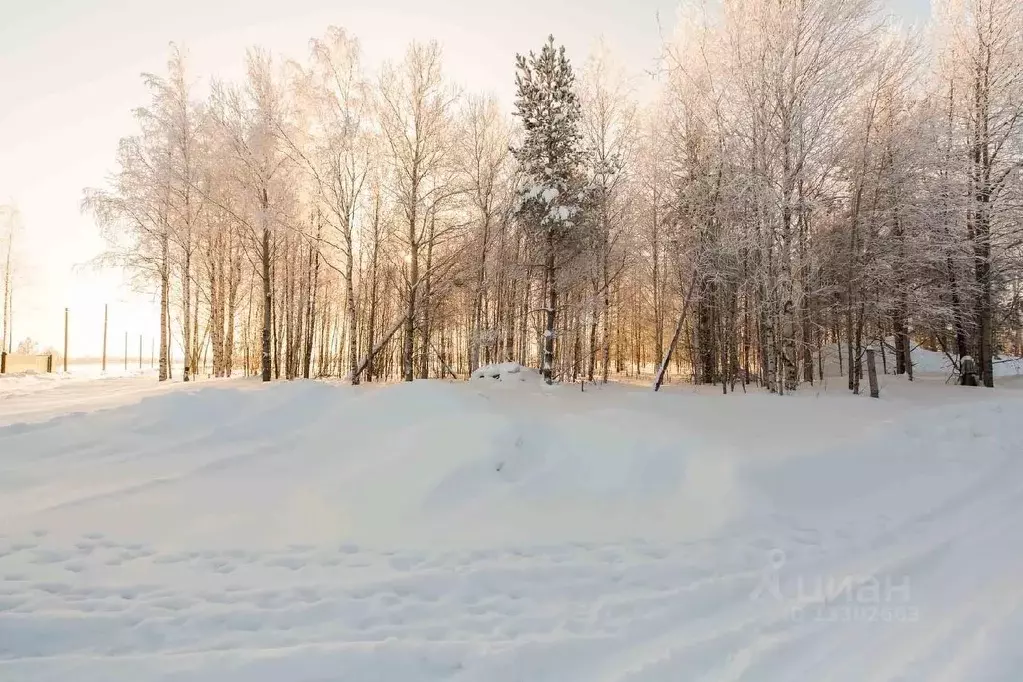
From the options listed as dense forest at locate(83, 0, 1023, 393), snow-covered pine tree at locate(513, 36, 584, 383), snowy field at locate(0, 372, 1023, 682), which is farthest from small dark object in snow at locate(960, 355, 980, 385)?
snow-covered pine tree at locate(513, 36, 584, 383)

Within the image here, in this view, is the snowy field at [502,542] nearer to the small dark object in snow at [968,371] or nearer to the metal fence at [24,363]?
the small dark object in snow at [968,371]

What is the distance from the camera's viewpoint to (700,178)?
13.3m

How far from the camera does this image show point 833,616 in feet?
11.0

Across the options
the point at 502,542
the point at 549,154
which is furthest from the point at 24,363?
the point at 502,542

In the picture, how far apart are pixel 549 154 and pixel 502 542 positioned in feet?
40.8

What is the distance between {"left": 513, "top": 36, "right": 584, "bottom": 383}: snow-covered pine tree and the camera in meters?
14.3

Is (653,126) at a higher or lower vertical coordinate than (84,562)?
higher

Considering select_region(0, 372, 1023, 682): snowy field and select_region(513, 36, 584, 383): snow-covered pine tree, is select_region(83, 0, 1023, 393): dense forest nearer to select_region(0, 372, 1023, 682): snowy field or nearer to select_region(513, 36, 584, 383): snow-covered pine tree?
select_region(513, 36, 584, 383): snow-covered pine tree

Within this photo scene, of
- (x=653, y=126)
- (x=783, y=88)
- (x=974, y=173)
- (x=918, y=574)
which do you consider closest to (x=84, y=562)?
(x=918, y=574)

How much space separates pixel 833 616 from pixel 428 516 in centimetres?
362

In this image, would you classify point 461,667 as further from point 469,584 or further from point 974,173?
point 974,173

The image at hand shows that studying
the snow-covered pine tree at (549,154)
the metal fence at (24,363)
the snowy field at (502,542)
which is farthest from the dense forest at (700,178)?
the metal fence at (24,363)

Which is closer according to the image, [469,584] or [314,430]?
[469,584]

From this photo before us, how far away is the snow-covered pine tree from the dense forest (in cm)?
6
